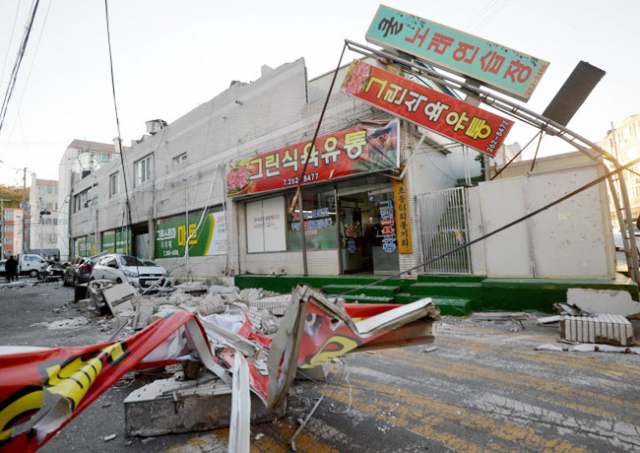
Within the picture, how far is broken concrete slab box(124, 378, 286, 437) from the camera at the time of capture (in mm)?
2791

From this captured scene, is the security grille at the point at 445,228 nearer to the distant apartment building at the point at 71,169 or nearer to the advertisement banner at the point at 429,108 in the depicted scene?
the advertisement banner at the point at 429,108

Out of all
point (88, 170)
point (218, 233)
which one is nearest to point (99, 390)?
point (218, 233)

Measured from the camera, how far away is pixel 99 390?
6.61 ft

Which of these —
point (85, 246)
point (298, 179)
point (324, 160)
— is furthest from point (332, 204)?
point (85, 246)

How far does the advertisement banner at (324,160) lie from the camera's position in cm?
855

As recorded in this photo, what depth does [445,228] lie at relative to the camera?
8.58 m

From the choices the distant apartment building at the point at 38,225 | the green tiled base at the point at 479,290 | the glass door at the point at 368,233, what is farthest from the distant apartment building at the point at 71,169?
the green tiled base at the point at 479,290

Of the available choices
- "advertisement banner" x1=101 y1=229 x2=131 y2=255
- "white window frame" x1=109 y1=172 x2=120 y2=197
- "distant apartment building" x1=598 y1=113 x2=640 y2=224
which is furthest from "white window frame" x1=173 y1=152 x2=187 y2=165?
"distant apartment building" x1=598 y1=113 x2=640 y2=224

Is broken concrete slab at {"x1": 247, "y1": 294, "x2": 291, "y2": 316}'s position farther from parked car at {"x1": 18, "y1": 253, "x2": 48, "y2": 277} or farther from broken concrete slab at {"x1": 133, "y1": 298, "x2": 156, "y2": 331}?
parked car at {"x1": 18, "y1": 253, "x2": 48, "y2": 277}

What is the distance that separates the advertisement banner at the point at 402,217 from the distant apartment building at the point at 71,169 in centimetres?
2613

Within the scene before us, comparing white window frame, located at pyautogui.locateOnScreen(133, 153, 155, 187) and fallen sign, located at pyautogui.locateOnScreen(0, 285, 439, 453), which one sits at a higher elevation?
white window frame, located at pyautogui.locateOnScreen(133, 153, 155, 187)

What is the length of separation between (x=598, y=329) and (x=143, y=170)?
844 inches

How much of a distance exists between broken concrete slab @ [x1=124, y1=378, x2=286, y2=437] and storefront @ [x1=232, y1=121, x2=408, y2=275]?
6.31 meters

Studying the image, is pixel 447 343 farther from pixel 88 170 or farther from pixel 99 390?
pixel 88 170
